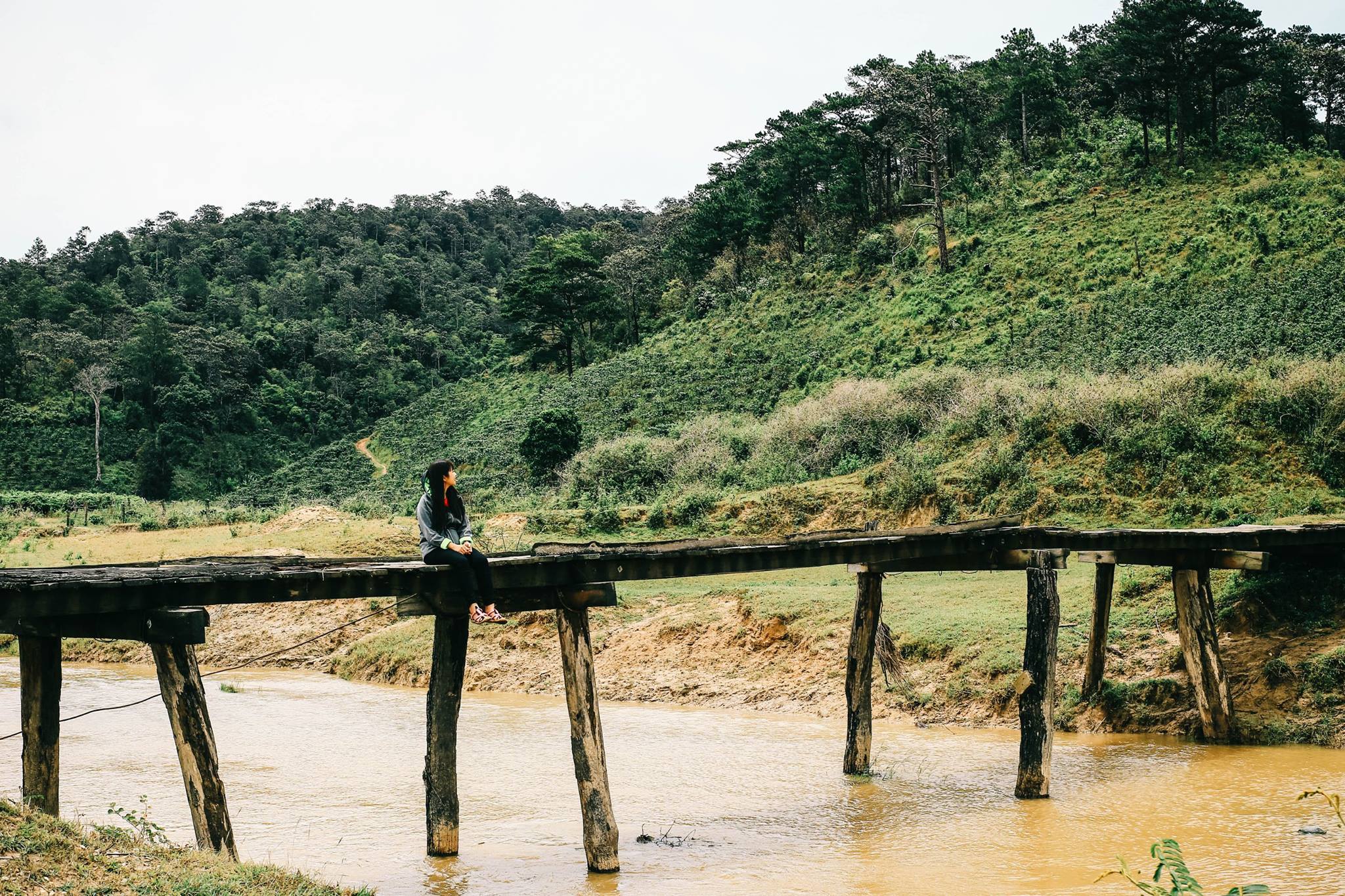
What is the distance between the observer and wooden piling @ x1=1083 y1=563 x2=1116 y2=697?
16047 millimetres

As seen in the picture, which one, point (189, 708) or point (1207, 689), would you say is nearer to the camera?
point (189, 708)

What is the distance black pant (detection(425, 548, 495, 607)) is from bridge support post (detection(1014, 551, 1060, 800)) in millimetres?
6575

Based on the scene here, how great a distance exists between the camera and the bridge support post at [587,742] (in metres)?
10.3

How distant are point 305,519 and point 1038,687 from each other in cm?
2879

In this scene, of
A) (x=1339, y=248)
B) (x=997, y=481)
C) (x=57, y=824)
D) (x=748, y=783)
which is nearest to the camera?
(x=57, y=824)

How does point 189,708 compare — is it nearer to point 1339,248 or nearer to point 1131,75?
point 1339,248

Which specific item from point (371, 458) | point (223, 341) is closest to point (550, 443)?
point (371, 458)

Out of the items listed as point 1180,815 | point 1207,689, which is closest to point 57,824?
point 1180,815

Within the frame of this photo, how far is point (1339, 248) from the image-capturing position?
38062mm

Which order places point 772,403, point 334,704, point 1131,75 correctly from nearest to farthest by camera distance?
point 334,704, point 772,403, point 1131,75

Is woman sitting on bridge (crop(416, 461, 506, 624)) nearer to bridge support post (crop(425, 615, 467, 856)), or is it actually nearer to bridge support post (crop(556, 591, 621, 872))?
bridge support post (crop(425, 615, 467, 856))

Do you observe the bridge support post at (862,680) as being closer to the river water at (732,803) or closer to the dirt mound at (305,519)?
the river water at (732,803)

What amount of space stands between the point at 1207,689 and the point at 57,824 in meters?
13.7

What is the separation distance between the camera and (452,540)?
9.92 m
